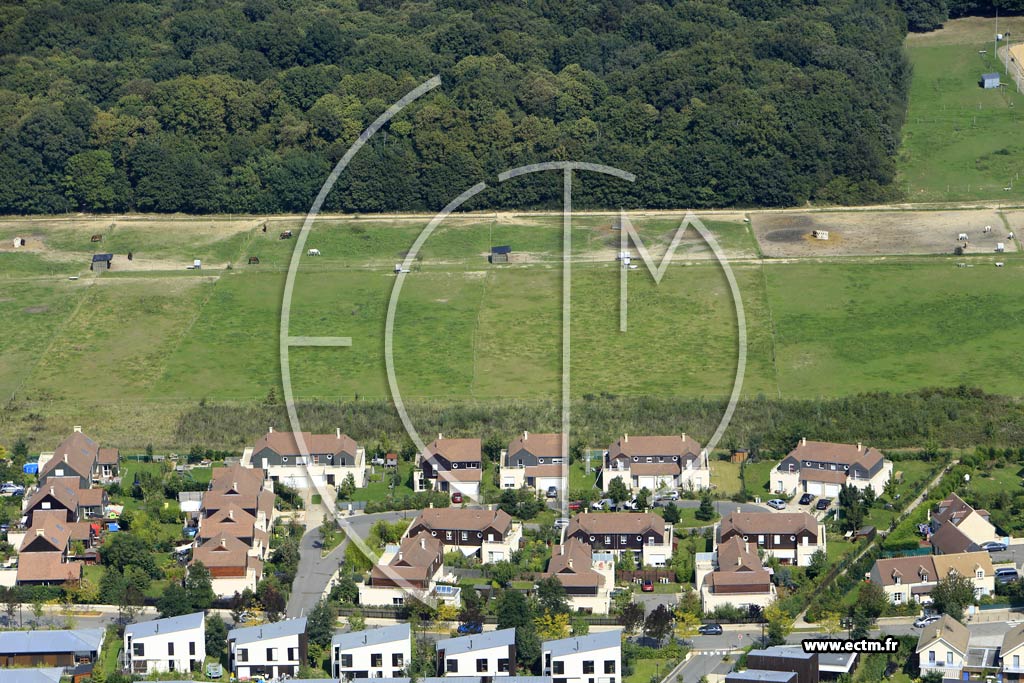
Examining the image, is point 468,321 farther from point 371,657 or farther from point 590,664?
point 590,664

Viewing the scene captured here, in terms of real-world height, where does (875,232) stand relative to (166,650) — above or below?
above

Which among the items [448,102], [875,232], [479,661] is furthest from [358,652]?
[448,102]

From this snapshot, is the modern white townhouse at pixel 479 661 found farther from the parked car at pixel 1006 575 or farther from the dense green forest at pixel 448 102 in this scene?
the dense green forest at pixel 448 102

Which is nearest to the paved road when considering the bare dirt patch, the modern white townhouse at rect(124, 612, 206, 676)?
the modern white townhouse at rect(124, 612, 206, 676)

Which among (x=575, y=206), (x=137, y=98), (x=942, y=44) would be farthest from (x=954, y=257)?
(x=137, y=98)

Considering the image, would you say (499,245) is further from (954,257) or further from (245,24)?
(245,24)

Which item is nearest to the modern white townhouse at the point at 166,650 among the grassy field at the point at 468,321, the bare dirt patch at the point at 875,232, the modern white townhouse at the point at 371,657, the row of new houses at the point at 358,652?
the row of new houses at the point at 358,652
